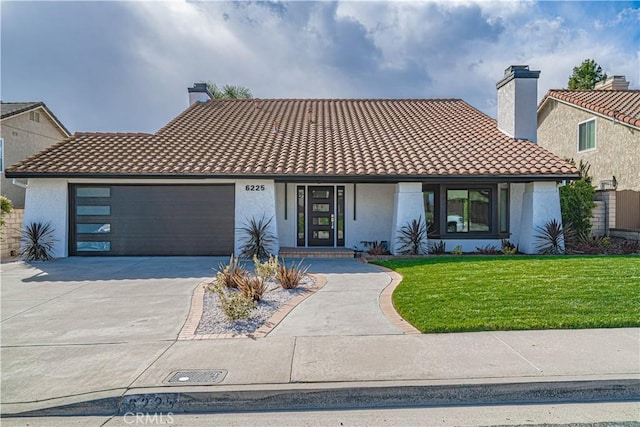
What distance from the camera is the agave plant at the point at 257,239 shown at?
1266cm

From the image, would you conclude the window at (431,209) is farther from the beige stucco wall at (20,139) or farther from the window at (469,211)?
the beige stucco wall at (20,139)

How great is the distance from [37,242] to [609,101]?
81.8ft

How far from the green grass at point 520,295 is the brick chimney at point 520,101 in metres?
6.34

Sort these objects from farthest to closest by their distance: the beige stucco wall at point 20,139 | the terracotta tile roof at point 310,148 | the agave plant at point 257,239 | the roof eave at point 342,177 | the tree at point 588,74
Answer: the tree at point 588,74 < the beige stucco wall at point 20,139 < the agave plant at point 257,239 < the terracotta tile roof at point 310,148 < the roof eave at point 342,177

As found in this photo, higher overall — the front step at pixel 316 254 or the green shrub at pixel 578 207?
the green shrub at pixel 578 207

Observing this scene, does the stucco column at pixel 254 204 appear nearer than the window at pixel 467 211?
Yes

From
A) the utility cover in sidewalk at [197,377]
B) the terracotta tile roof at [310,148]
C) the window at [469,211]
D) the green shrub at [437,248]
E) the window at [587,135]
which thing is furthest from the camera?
the window at [587,135]

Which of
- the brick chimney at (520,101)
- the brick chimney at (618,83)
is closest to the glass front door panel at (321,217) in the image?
the brick chimney at (520,101)

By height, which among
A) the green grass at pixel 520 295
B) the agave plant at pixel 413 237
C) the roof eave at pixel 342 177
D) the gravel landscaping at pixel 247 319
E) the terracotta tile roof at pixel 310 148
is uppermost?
the terracotta tile roof at pixel 310 148

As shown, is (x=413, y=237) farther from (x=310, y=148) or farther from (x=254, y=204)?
(x=254, y=204)

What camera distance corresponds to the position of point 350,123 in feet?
56.4

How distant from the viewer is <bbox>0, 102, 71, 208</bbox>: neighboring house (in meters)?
19.5

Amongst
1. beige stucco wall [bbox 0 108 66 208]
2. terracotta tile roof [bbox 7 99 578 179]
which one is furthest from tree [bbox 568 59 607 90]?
beige stucco wall [bbox 0 108 66 208]

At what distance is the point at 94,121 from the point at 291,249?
16379mm
